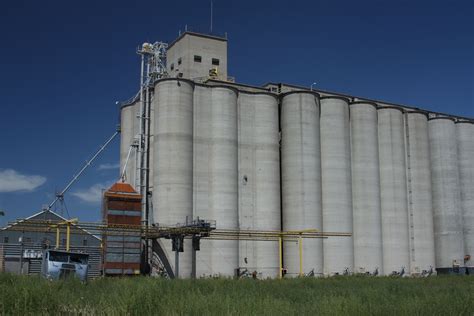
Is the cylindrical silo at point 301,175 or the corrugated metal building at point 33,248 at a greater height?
the cylindrical silo at point 301,175

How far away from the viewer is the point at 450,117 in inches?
3157

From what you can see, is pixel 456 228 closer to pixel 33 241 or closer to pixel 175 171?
pixel 175 171

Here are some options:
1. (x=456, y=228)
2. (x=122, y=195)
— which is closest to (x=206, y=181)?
(x=122, y=195)

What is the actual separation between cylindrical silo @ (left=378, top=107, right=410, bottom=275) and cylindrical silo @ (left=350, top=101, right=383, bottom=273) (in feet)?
5.02

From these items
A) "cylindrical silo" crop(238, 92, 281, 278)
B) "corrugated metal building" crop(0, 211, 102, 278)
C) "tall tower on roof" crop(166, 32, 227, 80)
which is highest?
"tall tower on roof" crop(166, 32, 227, 80)

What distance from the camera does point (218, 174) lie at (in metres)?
60.3

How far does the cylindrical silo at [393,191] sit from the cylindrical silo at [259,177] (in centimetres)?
1477

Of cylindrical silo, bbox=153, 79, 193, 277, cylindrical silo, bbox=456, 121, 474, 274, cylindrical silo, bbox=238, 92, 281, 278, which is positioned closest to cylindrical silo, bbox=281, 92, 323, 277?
cylindrical silo, bbox=238, 92, 281, 278

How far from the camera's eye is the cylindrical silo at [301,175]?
205 ft

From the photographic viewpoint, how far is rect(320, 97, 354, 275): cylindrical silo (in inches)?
2520

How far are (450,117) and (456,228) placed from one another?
1535cm

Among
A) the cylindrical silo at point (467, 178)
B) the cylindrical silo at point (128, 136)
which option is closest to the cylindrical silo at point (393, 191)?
the cylindrical silo at point (467, 178)

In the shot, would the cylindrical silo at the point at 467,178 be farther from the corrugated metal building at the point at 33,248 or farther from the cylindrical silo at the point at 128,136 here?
the corrugated metal building at the point at 33,248

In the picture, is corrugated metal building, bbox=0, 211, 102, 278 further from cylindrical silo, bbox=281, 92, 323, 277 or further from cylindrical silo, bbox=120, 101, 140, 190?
cylindrical silo, bbox=281, 92, 323, 277
